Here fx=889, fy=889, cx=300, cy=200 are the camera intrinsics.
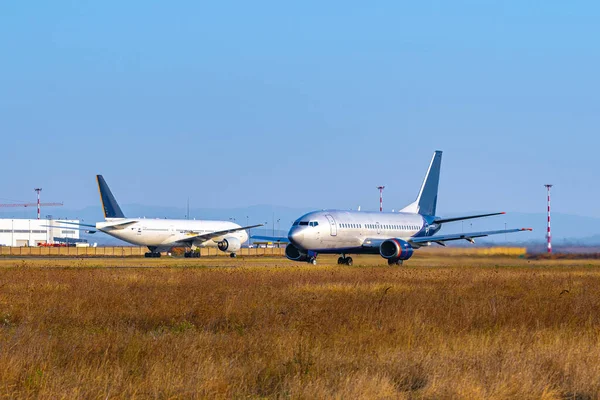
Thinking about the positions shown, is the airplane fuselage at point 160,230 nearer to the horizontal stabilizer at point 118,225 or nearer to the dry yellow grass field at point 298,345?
the horizontal stabilizer at point 118,225

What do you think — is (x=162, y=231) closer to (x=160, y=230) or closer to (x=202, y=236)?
(x=160, y=230)

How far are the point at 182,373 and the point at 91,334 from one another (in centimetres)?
465

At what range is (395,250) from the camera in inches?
2282

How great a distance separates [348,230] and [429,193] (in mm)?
15042

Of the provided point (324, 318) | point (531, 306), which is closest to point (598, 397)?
point (324, 318)

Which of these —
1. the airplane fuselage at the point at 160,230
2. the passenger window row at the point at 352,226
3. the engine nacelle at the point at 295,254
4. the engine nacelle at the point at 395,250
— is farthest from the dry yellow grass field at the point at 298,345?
the airplane fuselage at the point at 160,230

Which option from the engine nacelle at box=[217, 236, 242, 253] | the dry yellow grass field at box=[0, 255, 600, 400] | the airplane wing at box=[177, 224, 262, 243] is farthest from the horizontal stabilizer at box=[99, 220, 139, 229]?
the dry yellow grass field at box=[0, 255, 600, 400]

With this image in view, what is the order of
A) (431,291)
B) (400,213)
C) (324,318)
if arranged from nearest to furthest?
1. (324,318)
2. (431,291)
3. (400,213)

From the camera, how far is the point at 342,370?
11766 mm

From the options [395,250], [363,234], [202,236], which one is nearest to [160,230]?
[202,236]

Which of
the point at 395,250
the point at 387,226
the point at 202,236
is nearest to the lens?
the point at 395,250

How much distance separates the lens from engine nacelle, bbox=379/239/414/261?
5734cm

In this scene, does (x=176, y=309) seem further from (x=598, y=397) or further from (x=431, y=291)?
(x=598, y=397)

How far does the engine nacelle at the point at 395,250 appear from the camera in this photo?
5734cm
